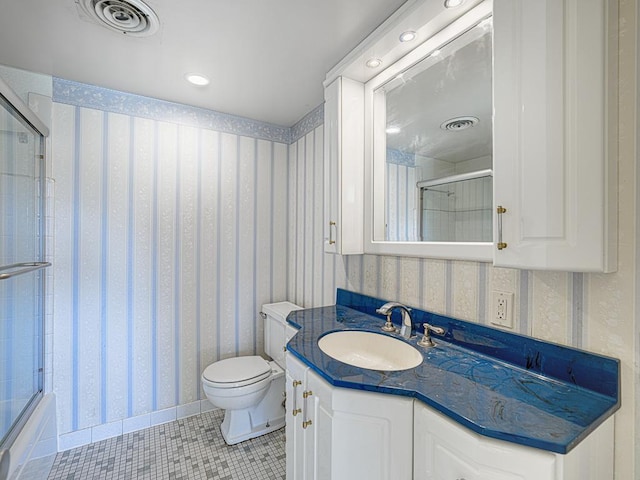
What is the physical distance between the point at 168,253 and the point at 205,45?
53.2 inches

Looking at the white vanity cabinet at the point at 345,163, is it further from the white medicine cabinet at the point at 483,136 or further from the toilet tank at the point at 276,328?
the toilet tank at the point at 276,328

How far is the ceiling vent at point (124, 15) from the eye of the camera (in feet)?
4.14

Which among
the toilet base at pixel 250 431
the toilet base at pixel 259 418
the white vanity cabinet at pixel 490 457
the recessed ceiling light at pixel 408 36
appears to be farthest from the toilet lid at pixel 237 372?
the recessed ceiling light at pixel 408 36

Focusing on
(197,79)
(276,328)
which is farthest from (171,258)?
(197,79)

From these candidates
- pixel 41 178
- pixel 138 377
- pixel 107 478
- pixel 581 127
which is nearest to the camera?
pixel 581 127

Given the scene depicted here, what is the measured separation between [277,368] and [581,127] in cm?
206

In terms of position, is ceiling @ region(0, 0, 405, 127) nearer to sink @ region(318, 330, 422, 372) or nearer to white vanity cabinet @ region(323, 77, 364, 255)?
white vanity cabinet @ region(323, 77, 364, 255)

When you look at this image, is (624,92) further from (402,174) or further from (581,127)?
(402,174)

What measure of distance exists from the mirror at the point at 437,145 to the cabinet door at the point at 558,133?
0.25 metres

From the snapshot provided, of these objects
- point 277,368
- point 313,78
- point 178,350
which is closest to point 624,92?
point 313,78

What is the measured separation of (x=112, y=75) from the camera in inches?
71.6

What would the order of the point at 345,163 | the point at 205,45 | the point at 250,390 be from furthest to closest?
the point at 250,390, the point at 345,163, the point at 205,45

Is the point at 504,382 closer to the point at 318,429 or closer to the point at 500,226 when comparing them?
the point at 500,226

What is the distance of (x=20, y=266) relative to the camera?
1.53m
